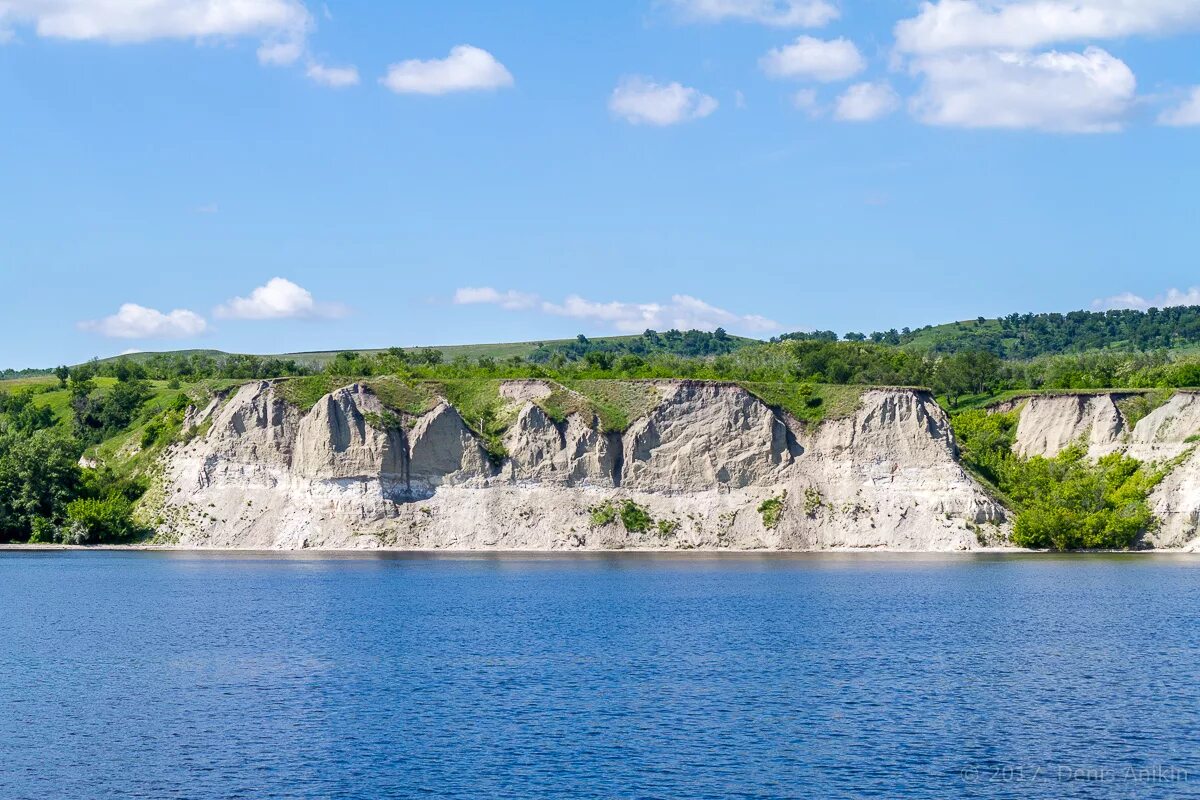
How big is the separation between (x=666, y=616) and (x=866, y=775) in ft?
88.7

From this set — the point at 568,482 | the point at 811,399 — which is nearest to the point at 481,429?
the point at 568,482

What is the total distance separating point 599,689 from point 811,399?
68.8 m

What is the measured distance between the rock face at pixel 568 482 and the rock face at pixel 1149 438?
40.4 ft

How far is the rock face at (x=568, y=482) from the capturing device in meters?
98.4

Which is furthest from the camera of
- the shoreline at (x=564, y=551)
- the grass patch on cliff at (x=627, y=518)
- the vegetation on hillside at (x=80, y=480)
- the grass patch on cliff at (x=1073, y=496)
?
the vegetation on hillside at (x=80, y=480)

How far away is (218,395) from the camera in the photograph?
10744cm

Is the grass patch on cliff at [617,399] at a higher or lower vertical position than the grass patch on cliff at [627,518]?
higher

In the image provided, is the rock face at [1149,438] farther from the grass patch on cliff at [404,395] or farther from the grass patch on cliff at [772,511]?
the grass patch on cliff at [404,395]

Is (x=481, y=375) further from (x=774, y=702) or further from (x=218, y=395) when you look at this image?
(x=774, y=702)

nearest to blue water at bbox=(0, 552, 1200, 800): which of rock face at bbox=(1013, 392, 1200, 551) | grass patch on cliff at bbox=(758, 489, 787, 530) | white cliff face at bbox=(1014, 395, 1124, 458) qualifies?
grass patch on cliff at bbox=(758, 489, 787, 530)

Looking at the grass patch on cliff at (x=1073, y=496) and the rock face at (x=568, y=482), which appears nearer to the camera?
the grass patch on cliff at (x=1073, y=496)

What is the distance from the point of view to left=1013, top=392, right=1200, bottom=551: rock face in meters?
98.6

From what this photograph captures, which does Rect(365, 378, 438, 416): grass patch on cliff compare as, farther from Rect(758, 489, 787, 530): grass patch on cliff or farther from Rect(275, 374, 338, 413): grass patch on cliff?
Rect(758, 489, 787, 530): grass patch on cliff

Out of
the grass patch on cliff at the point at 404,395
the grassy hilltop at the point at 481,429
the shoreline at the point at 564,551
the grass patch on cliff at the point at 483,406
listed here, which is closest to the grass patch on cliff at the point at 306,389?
the grassy hilltop at the point at 481,429
